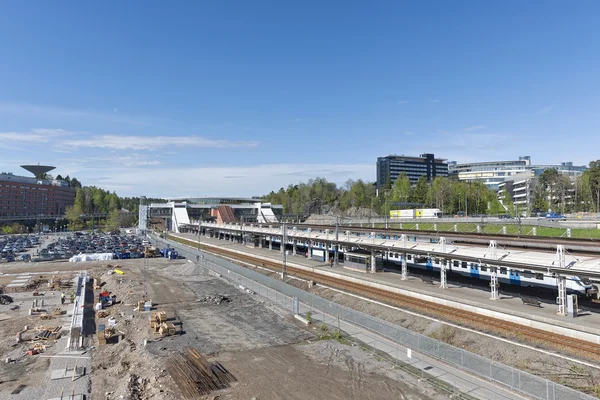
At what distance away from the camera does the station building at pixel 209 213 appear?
144375 millimetres

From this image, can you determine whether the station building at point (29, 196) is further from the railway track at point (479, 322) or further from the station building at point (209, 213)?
the railway track at point (479, 322)

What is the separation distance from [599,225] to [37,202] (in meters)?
211

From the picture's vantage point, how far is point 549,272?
26.4m

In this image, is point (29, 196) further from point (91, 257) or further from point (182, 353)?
point (182, 353)

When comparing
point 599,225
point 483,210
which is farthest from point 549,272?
point 483,210

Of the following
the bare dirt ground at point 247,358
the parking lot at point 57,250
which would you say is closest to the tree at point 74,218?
the parking lot at point 57,250

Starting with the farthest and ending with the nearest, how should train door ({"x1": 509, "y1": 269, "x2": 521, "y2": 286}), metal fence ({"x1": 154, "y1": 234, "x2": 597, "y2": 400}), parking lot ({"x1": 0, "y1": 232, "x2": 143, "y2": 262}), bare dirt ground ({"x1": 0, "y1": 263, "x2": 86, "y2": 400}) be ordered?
parking lot ({"x1": 0, "y1": 232, "x2": 143, "y2": 262}) → train door ({"x1": 509, "y1": 269, "x2": 521, "y2": 286}) → bare dirt ground ({"x1": 0, "y1": 263, "x2": 86, "y2": 400}) → metal fence ({"x1": 154, "y1": 234, "x2": 597, "y2": 400})

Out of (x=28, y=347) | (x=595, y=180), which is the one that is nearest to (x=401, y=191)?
(x=595, y=180)

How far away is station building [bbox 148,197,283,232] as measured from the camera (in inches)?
5684

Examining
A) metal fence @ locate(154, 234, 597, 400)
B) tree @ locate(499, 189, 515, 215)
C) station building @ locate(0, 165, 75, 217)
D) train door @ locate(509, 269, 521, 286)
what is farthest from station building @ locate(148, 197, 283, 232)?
train door @ locate(509, 269, 521, 286)

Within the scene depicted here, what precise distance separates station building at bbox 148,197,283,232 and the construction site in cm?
10123

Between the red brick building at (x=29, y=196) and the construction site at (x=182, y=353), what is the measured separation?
490 ft

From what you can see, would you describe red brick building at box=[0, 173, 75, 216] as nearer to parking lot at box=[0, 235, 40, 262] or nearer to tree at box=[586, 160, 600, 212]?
parking lot at box=[0, 235, 40, 262]

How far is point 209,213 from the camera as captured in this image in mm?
157875
